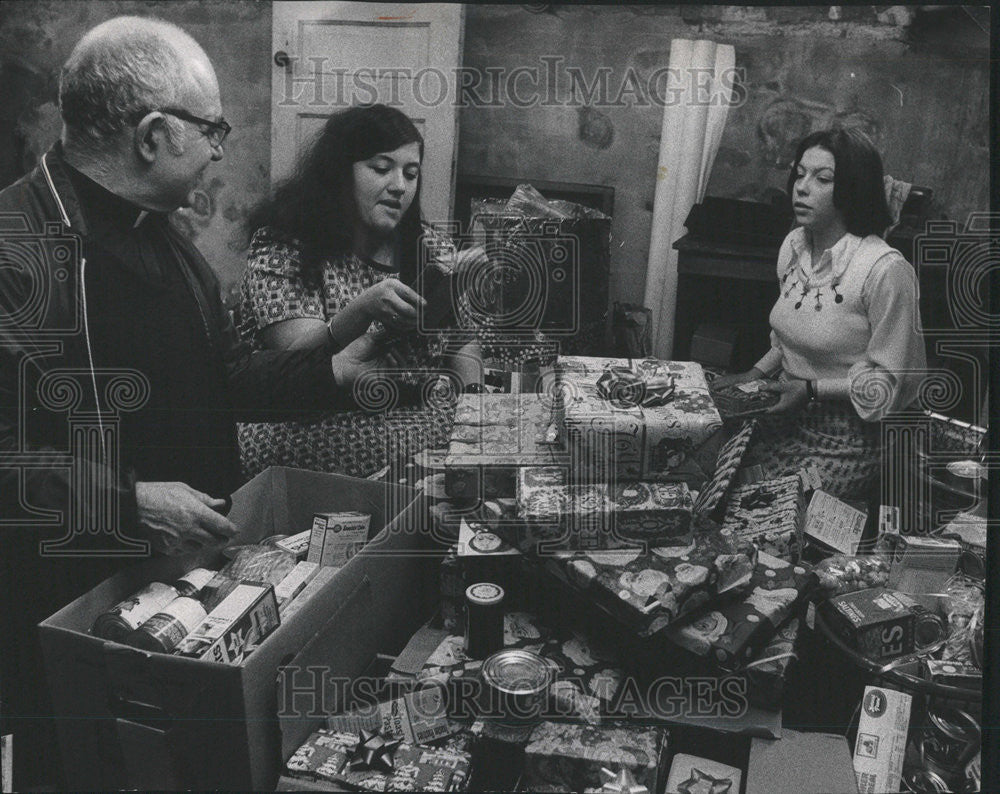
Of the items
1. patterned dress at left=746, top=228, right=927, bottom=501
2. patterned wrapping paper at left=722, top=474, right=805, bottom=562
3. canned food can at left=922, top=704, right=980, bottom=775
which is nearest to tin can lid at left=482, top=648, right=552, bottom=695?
patterned wrapping paper at left=722, top=474, right=805, bottom=562

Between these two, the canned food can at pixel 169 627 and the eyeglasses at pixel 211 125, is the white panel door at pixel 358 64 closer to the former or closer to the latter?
the eyeglasses at pixel 211 125

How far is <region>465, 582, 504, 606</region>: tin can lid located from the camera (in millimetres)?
1148

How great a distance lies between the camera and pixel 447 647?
48.8 inches

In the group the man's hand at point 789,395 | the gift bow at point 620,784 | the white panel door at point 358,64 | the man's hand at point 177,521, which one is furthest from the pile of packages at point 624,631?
the white panel door at point 358,64

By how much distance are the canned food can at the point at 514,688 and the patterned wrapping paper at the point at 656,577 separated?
0.46 feet

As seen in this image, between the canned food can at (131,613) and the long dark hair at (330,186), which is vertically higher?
the long dark hair at (330,186)

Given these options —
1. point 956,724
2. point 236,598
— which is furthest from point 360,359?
point 956,724

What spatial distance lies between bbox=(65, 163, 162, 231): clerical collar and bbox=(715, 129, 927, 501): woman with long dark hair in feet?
3.90

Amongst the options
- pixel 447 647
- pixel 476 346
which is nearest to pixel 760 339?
pixel 476 346

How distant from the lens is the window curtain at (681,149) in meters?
1.53

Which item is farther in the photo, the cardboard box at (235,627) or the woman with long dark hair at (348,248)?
the woman with long dark hair at (348,248)

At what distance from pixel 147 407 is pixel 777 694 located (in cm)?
117

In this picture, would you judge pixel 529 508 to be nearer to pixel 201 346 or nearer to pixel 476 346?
pixel 476 346

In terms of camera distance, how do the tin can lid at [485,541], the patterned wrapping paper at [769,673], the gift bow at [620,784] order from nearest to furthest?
the gift bow at [620,784] → the patterned wrapping paper at [769,673] → the tin can lid at [485,541]
